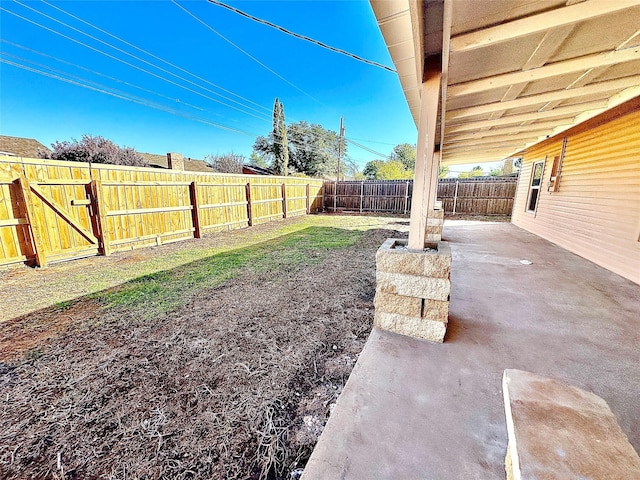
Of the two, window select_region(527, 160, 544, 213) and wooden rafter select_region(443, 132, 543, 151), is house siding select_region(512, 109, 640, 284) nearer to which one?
wooden rafter select_region(443, 132, 543, 151)

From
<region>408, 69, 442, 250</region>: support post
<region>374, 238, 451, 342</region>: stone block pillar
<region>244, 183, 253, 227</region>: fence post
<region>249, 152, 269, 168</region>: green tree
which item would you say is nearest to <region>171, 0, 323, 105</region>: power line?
<region>244, 183, 253, 227</region>: fence post

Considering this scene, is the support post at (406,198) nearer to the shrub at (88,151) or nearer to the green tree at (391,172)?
the green tree at (391,172)

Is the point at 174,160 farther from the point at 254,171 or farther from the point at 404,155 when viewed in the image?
the point at 404,155

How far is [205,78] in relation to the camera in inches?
649

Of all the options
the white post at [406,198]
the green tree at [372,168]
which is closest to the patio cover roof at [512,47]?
the white post at [406,198]

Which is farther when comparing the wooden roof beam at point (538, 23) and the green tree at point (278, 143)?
the green tree at point (278, 143)

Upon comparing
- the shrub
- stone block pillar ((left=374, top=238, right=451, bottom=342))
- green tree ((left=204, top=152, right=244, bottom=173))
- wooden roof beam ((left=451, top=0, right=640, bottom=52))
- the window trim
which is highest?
green tree ((left=204, top=152, right=244, bottom=173))

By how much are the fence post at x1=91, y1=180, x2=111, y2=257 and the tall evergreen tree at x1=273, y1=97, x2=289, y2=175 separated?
1796cm

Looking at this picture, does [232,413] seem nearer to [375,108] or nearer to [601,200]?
[601,200]

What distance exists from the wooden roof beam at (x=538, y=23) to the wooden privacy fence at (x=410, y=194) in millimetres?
10834

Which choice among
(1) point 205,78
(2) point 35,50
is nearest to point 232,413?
(2) point 35,50

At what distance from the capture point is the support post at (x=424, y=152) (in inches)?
72.5

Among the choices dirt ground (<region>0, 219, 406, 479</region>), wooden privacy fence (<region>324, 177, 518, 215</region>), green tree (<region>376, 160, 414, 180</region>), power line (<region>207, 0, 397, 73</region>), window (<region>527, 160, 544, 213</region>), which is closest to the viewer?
dirt ground (<region>0, 219, 406, 479</region>)

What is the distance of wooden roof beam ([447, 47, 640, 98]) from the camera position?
216cm
